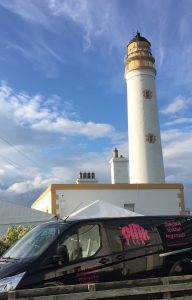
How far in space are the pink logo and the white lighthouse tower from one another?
82.8 feet

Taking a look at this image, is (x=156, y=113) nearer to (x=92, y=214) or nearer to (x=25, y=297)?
(x=92, y=214)

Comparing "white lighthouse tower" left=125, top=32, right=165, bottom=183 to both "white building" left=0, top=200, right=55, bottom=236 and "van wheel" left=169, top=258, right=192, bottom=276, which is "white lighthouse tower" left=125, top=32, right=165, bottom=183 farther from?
"van wheel" left=169, top=258, right=192, bottom=276

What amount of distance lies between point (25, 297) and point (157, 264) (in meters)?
3.53

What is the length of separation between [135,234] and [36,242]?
1933mm

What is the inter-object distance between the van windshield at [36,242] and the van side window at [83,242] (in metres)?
0.26

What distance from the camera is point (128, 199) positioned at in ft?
98.1

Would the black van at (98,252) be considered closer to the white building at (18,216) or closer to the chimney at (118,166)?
the white building at (18,216)

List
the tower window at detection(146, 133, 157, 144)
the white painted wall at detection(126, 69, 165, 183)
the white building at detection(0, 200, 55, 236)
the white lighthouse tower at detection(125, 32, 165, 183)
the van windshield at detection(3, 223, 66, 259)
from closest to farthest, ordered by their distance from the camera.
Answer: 1. the van windshield at detection(3, 223, 66, 259)
2. the white building at detection(0, 200, 55, 236)
3. the white painted wall at detection(126, 69, 165, 183)
4. the white lighthouse tower at detection(125, 32, 165, 183)
5. the tower window at detection(146, 133, 157, 144)

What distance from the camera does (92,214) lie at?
21531mm

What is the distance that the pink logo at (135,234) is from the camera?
9.99m

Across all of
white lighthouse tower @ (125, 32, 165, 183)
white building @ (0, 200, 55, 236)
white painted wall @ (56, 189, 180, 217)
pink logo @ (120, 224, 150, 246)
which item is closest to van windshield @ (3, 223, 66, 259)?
pink logo @ (120, 224, 150, 246)

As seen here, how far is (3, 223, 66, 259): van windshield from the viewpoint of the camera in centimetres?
925

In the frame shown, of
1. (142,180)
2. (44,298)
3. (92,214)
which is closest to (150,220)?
(44,298)

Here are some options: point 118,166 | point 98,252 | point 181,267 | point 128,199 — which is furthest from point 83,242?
point 118,166
